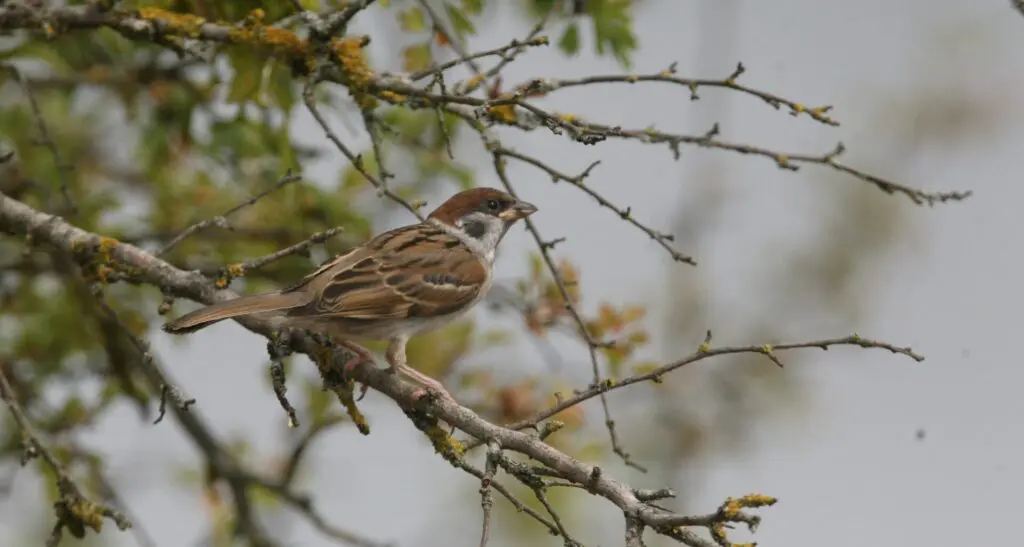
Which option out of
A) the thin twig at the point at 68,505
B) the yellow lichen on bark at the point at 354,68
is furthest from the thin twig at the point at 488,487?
the yellow lichen on bark at the point at 354,68

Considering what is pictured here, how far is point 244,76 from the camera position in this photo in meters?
4.64

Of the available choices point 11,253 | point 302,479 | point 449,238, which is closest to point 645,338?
point 449,238

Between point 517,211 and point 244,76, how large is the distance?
61.0 inches

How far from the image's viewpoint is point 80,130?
746cm

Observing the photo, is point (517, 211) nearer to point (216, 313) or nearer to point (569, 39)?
point (569, 39)

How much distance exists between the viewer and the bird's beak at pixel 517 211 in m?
5.71

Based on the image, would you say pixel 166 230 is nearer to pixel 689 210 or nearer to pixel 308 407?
pixel 308 407

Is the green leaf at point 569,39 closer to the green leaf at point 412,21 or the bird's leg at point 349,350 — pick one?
the green leaf at point 412,21

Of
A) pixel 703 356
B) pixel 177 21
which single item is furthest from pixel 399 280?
Result: pixel 703 356

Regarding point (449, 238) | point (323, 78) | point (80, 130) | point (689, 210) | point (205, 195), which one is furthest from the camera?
point (689, 210)

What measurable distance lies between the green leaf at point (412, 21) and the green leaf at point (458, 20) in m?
0.47

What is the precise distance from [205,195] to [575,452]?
222 cm

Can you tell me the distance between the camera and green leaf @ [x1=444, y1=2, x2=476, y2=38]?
16.5 ft

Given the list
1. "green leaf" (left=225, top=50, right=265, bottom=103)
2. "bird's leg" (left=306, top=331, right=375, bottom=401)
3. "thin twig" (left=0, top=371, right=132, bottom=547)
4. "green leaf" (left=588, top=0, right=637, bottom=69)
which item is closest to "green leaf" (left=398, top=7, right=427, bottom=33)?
"green leaf" (left=588, top=0, right=637, bottom=69)
